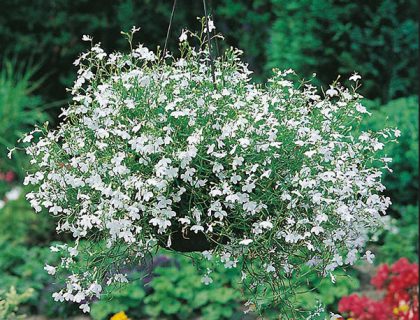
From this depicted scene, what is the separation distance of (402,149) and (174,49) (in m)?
2.04

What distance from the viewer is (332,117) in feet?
6.54

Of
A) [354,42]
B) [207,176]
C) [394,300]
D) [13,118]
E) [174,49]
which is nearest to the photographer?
[207,176]

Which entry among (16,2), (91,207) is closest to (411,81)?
(16,2)

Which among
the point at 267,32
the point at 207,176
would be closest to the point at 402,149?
the point at 267,32

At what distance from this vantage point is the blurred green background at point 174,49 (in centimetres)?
398

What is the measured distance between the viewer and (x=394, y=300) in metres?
3.03

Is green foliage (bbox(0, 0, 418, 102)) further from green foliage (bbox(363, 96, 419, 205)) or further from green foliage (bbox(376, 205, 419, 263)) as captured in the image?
green foliage (bbox(376, 205, 419, 263))

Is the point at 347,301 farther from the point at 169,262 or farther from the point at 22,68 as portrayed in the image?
the point at 22,68

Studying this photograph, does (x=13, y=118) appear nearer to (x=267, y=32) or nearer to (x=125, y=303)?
(x=125, y=303)

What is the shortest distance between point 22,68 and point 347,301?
155 inches

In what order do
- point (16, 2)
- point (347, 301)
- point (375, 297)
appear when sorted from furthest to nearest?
point (16, 2) < point (375, 297) < point (347, 301)

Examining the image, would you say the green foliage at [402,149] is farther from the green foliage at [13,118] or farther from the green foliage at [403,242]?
the green foliage at [13,118]

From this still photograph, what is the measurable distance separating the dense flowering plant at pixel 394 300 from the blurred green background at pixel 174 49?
0.61m

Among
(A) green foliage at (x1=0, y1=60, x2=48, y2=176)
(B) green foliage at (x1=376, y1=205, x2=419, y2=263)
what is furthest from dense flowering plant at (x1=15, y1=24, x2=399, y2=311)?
(A) green foliage at (x1=0, y1=60, x2=48, y2=176)
